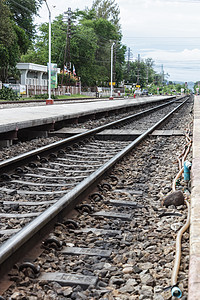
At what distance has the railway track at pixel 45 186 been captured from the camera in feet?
11.7

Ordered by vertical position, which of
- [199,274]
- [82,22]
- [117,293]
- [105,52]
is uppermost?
[82,22]

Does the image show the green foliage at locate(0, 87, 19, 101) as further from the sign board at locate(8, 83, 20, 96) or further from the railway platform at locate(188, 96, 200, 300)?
the railway platform at locate(188, 96, 200, 300)

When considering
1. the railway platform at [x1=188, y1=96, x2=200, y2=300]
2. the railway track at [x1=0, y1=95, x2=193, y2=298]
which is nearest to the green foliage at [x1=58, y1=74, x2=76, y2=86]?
the railway track at [x1=0, y1=95, x2=193, y2=298]

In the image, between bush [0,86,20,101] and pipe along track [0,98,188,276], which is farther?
bush [0,86,20,101]

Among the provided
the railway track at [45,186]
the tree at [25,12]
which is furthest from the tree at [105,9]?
the railway track at [45,186]

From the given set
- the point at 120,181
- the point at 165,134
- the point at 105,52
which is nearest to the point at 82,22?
the point at 105,52

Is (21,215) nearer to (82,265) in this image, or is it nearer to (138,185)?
(82,265)

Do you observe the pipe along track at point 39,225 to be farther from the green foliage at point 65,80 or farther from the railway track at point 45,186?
the green foliage at point 65,80

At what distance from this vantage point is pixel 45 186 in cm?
548

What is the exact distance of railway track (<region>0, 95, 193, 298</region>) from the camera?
357cm

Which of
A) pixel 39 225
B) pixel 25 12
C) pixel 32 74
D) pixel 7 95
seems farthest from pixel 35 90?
pixel 39 225

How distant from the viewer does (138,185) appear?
5859mm

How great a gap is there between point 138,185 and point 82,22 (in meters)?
95.1

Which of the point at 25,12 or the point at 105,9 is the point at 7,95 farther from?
the point at 105,9
